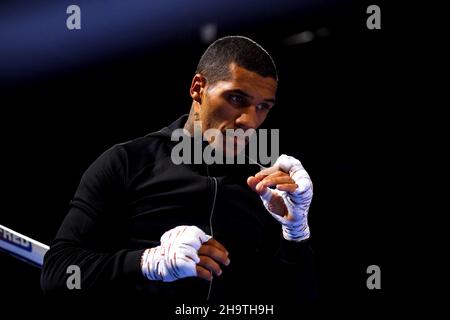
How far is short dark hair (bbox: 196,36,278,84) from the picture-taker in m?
1.63

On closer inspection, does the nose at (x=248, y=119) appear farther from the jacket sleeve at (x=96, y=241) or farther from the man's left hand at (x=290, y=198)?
the jacket sleeve at (x=96, y=241)

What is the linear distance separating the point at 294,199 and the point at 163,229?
0.39 m

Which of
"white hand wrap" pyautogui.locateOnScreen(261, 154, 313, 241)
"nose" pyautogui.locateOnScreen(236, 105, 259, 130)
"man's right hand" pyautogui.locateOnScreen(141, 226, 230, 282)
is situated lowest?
"man's right hand" pyautogui.locateOnScreen(141, 226, 230, 282)

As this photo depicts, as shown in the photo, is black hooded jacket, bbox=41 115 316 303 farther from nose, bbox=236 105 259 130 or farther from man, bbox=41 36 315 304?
nose, bbox=236 105 259 130

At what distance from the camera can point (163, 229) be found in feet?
5.16

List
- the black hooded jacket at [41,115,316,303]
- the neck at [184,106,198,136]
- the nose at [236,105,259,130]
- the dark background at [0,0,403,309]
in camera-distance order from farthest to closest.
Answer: the dark background at [0,0,403,309] → the neck at [184,106,198,136] → the nose at [236,105,259,130] → the black hooded jacket at [41,115,316,303]

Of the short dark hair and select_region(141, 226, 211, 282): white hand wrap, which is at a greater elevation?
the short dark hair

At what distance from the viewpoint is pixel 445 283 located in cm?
223

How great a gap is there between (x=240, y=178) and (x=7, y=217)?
94 centimetres

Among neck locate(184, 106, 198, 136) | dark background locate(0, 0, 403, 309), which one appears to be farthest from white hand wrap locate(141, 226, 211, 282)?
dark background locate(0, 0, 403, 309)

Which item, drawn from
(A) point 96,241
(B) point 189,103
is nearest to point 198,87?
(B) point 189,103

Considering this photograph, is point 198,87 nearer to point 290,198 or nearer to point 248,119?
point 248,119

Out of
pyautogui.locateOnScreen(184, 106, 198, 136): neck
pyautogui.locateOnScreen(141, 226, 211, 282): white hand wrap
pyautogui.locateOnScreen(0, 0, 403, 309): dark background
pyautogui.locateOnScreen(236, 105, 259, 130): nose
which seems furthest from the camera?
pyautogui.locateOnScreen(0, 0, 403, 309): dark background

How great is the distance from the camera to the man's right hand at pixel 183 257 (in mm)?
1347
